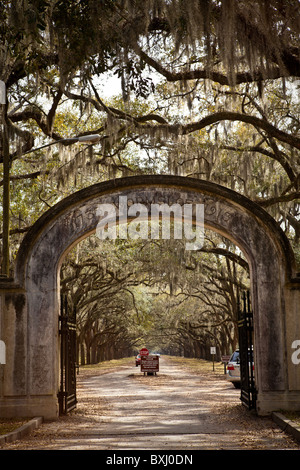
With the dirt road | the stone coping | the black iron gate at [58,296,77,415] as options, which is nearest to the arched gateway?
the black iron gate at [58,296,77,415]

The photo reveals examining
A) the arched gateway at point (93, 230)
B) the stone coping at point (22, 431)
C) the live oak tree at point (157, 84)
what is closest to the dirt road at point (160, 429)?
the stone coping at point (22, 431)

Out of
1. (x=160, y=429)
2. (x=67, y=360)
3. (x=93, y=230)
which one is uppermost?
(x=93, y=230)

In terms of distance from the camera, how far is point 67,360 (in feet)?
44.2

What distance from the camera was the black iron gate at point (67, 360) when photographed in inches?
503

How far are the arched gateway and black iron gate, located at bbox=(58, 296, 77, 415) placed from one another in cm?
45

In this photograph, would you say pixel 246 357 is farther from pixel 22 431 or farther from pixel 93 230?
pixel 22 431

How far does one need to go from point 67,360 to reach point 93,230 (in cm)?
323

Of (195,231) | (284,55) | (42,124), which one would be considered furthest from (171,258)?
(284,55)

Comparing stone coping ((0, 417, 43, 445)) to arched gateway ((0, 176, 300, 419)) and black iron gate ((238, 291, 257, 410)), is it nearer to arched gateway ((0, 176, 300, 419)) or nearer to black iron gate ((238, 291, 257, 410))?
arched gateway ((0, 176, 300, 419))

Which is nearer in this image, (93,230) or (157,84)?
(93,230)

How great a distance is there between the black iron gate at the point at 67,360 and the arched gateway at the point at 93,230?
452 millimetres

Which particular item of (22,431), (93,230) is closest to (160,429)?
(22,431)

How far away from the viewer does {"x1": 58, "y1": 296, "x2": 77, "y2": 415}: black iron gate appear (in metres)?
12.8

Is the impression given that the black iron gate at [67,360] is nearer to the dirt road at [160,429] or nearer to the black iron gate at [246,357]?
the dirt road at [160,429]
